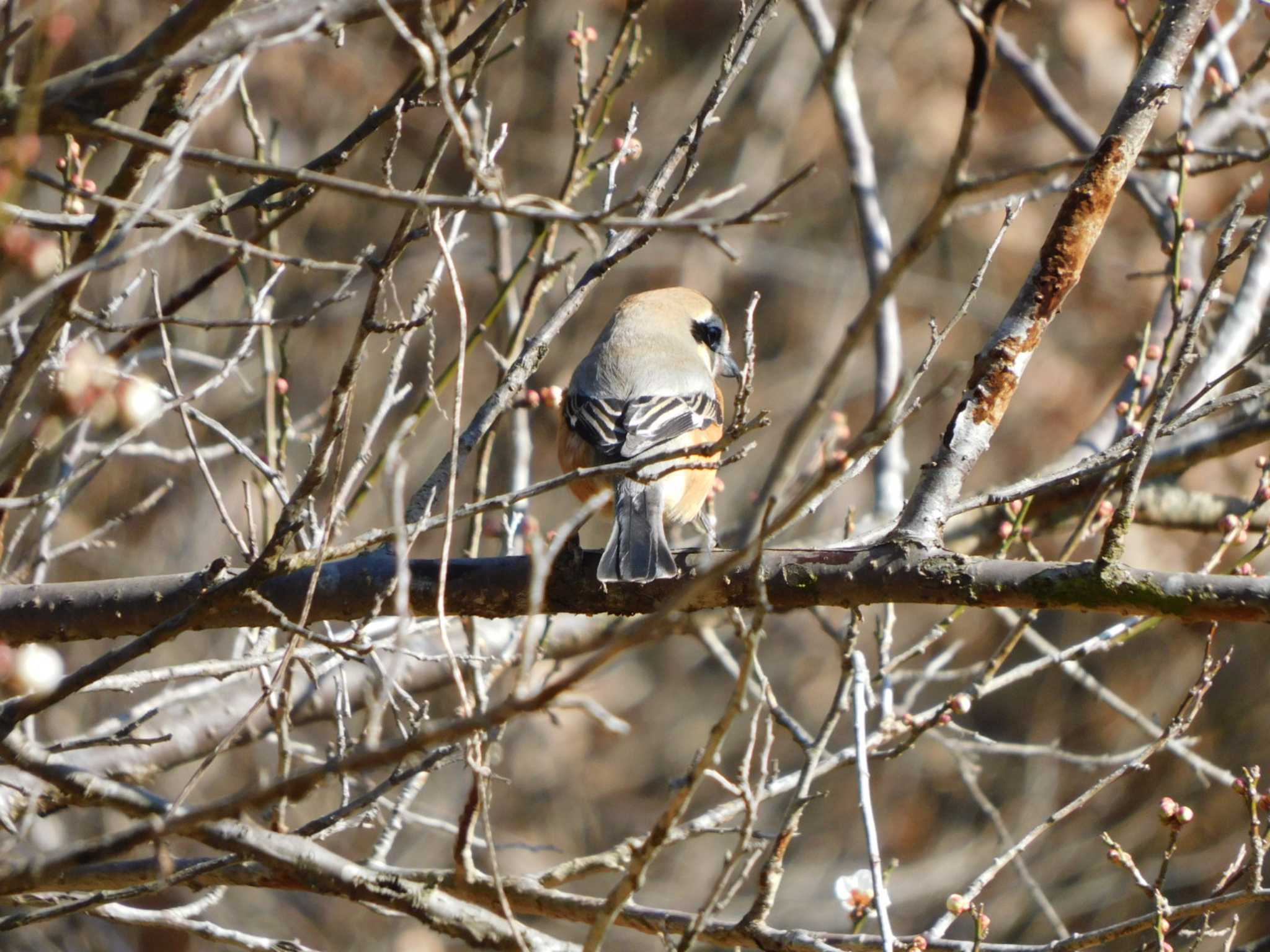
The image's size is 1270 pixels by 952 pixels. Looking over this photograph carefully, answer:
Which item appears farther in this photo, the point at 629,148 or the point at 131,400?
the point at 629,148

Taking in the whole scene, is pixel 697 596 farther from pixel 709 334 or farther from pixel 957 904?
pixel 709 334

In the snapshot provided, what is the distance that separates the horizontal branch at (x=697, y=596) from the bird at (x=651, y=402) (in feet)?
2.12

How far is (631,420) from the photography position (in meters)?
4.25

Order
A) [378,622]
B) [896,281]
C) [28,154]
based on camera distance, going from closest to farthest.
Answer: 1. [896,281]
2. [28,154]
3. [378,622]

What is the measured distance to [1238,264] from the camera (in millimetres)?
7770

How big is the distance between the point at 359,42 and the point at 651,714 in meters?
5.28

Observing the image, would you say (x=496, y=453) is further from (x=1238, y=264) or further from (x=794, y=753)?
(x=1238, y=264)

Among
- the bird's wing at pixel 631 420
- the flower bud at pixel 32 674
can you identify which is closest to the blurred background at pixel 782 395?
the bird's wing at pixel 631 420

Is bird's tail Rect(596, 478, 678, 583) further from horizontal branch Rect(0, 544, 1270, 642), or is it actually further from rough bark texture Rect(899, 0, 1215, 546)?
rough bark texture Rect(899, 0, 1215, 546)

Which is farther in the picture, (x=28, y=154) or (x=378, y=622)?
(x=378, y=622)

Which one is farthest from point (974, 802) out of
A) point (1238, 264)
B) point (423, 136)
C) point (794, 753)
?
point (423, 136)

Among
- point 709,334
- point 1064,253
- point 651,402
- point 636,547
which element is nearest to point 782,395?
point 709,334

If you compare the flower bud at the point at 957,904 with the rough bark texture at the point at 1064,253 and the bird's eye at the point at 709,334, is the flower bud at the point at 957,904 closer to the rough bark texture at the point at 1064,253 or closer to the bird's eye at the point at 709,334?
the rough bark texture at the point at 1064,253

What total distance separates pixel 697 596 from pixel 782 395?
23.3ft
